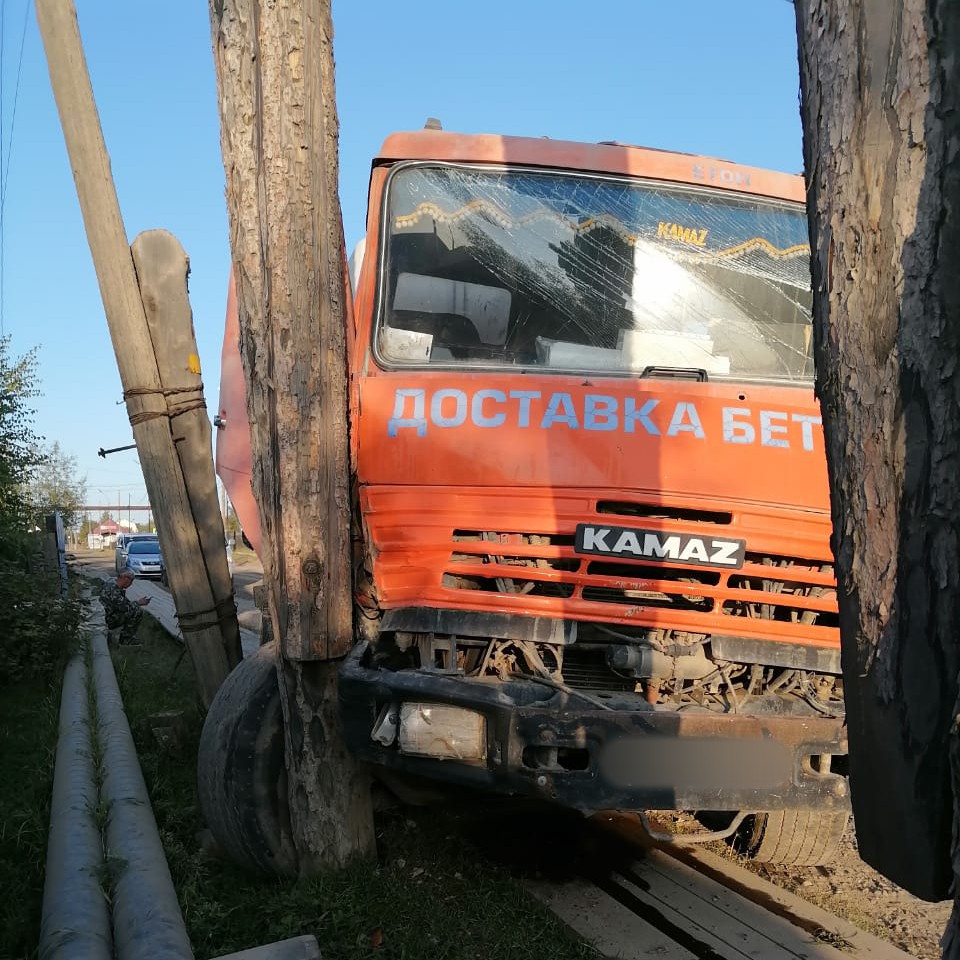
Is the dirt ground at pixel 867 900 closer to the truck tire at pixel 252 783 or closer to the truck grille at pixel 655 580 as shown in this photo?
the truck grille at pixel 655 580

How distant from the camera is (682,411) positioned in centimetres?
366

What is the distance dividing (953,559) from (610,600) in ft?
7.21

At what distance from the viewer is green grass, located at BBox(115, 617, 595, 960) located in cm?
351

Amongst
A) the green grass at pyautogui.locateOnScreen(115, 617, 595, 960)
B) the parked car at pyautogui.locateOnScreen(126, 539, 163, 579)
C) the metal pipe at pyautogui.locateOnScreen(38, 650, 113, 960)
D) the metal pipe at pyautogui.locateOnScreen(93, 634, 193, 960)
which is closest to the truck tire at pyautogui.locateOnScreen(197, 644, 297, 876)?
the green grass at pyautogui.locateOnScreen(115, 617, 595, 960)

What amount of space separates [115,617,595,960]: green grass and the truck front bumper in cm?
73

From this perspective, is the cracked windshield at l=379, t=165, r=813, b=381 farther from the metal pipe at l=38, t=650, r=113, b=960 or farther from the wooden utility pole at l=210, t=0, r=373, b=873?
the metal pipe at l=38, t=650, r=113, b=960

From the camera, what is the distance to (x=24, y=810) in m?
4.66

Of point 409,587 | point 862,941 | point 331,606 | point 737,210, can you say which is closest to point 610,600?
point 409,587

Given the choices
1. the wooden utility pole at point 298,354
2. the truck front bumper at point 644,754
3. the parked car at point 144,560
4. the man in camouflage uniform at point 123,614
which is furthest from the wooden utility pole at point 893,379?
the parked car at point 144,560

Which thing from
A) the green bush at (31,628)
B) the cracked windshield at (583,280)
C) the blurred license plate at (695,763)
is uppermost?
the cracked windshield at (583,280)

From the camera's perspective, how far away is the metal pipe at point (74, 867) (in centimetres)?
283

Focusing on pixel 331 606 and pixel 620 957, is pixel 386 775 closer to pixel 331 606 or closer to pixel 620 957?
pixel 331 606

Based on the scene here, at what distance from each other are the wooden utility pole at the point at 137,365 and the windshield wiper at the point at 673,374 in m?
A: 2.94

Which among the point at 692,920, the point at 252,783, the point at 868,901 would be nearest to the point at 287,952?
the point at 252,783
